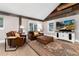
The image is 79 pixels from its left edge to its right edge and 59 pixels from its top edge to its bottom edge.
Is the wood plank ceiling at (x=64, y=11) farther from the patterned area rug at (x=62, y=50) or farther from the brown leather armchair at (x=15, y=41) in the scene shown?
the brown leather armchair at (x=15, y=41)

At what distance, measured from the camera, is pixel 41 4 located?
2.51 m

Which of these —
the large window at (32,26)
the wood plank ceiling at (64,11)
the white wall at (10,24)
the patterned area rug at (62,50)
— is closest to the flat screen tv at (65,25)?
the wood plank ceiling at (64,11)

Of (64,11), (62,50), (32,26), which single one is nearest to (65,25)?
(64,11)

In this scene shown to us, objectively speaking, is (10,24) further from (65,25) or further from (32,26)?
(65,25)

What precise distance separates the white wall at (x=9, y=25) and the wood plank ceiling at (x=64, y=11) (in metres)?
0.95

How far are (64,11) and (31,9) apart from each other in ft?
3.27

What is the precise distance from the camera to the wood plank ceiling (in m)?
2.48

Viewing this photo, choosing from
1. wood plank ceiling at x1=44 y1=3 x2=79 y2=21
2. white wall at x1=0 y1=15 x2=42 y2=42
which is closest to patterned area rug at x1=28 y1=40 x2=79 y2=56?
white wall at x1=0 y1=15 x2=42 y2=42

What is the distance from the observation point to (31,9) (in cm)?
260

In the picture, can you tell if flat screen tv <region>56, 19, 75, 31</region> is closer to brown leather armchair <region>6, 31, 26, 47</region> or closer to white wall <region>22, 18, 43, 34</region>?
white wall <region>22, 18, 43, 34</region>

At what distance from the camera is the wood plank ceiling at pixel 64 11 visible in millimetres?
2482

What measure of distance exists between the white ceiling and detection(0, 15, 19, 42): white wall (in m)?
0.20

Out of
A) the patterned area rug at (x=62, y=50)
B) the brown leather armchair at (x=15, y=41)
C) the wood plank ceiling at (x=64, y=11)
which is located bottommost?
the patterned area rug at (x=62, y=50)

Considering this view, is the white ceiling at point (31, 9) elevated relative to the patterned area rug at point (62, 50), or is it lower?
elevated
